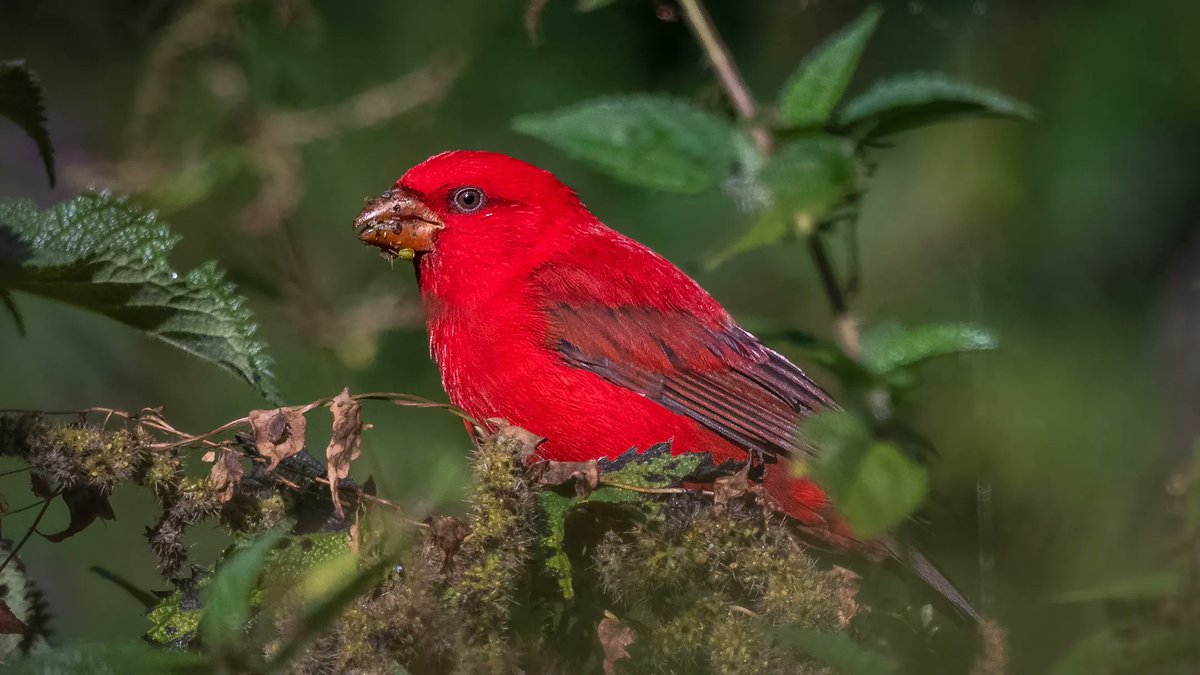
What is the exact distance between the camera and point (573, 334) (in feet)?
10.8

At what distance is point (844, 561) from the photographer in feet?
8.97

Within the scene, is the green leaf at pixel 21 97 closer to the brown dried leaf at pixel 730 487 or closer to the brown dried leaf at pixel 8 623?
the brown dried leaf at pixel 8 623

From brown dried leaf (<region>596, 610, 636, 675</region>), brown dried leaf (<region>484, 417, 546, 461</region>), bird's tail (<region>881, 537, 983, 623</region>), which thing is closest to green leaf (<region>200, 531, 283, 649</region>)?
brown dried leaf (<region>484, 417, 546, 461</region>)

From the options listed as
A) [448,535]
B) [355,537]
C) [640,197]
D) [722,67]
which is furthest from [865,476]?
[640,197]

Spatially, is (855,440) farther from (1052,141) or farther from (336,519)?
(1052,141)

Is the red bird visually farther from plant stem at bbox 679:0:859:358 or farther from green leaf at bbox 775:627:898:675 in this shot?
green leaf at bbox 775:627:898:675

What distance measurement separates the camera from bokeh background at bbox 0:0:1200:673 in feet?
13.6

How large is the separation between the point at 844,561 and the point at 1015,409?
215 cm

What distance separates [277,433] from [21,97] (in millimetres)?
609

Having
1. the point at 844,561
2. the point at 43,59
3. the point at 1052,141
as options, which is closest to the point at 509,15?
the point at 43,59

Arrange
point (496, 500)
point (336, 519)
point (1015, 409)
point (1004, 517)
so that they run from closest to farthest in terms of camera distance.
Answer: point (496, 500), point (336, 519), point (1004, 517), point (1015, 409)

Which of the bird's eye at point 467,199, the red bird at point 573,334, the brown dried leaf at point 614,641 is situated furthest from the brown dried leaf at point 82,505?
the bird's eye at point 467,199

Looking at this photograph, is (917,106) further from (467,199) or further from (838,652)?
(467,199)

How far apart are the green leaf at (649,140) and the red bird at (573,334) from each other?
64 cm
